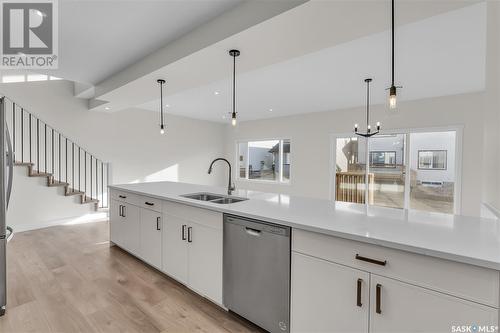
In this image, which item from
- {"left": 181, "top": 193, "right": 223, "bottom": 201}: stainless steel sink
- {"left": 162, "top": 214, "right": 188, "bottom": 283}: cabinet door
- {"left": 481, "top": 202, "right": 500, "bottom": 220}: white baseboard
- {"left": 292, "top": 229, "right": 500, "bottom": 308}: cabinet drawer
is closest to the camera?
{"left": 292, "top": 229, "right": 500, "bottom": 308}: cabinet drawer

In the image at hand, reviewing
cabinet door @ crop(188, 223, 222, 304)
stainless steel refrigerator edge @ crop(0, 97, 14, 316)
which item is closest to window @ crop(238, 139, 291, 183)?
cabinet door @ crop(188, 223, 222, 304)

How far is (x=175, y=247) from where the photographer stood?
2420 mm

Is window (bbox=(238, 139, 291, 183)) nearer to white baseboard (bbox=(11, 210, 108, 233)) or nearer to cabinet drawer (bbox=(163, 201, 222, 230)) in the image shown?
white baseboard (bbox=(11, 210, 108, 233))

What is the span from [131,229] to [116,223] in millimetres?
509

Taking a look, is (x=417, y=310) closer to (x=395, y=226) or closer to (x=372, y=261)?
(x=372, y=261)

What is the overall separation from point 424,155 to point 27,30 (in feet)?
22.0

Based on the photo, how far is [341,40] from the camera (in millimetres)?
2145

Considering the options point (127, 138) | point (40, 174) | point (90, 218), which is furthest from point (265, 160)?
point (40, 174)

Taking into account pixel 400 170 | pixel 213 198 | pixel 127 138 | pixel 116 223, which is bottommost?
pixel 116 223

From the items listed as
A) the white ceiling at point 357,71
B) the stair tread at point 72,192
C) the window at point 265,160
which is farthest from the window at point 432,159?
the stair tread at point 72,192

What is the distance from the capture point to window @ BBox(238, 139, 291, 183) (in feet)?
24.3

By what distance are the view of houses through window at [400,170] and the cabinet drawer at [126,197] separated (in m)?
4.94

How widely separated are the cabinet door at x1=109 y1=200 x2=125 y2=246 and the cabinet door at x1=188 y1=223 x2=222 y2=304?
5.15 ft

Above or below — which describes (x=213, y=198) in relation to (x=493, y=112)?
below
